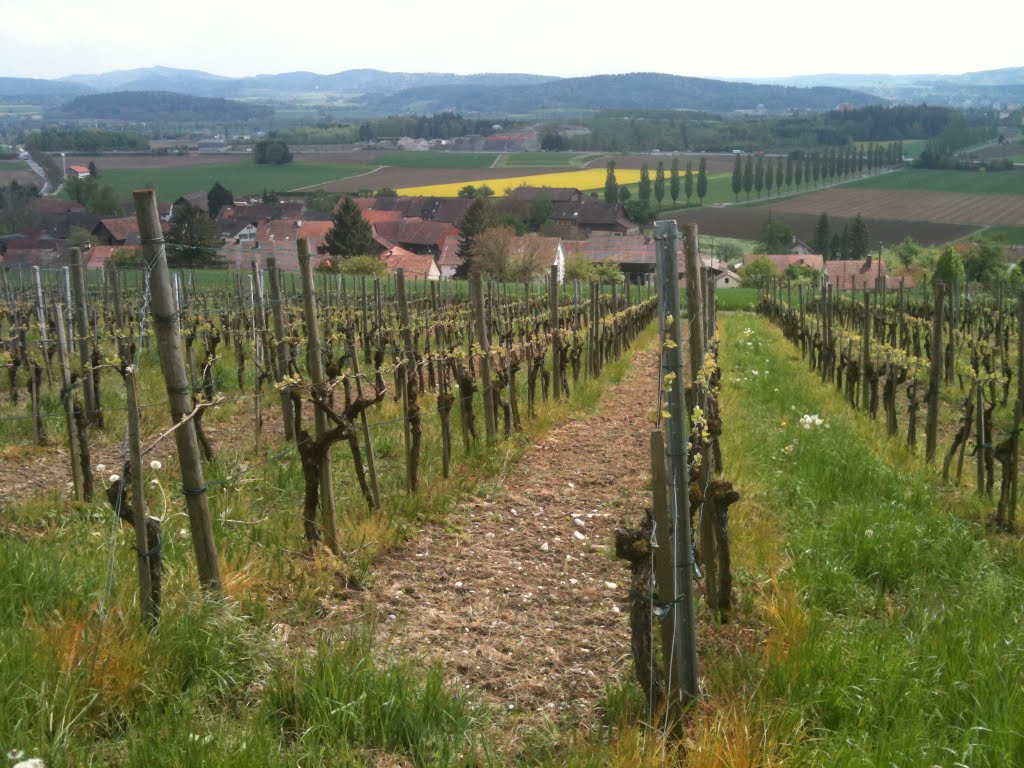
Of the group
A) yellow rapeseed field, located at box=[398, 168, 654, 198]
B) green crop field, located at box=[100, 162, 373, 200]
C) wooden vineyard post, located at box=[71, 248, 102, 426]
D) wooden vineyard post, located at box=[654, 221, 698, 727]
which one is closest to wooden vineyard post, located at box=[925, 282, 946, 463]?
wooden vineyard post, located at box=[654, 221, 698, 727]

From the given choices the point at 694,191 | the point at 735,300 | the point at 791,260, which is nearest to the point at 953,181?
the point at 694,191

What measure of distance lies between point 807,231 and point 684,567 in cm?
8505

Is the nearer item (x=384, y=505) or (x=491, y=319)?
(x=384, y=505)

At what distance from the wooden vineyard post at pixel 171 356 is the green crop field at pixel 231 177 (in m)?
103

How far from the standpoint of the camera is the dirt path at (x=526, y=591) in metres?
4.45

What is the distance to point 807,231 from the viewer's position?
83.7m

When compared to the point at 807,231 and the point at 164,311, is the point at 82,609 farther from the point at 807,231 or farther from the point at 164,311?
the point at 807,231

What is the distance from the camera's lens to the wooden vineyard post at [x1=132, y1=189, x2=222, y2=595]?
4242 mm

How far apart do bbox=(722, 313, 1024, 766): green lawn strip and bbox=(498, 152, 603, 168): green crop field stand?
119m

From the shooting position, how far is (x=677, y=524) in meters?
3.85

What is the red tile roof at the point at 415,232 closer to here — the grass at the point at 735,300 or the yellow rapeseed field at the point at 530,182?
the yellow rapeseed field at the point at 530,182

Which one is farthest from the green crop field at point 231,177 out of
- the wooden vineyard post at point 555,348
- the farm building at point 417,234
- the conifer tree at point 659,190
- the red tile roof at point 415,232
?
the wooden vineyard post at point 555,348

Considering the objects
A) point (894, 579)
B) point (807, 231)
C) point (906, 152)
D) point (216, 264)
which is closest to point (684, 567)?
point (894, 579)

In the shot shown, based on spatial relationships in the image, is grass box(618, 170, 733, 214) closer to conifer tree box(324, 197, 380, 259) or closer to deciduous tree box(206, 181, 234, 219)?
deciduous tree box(206, 181, 234, 219)
